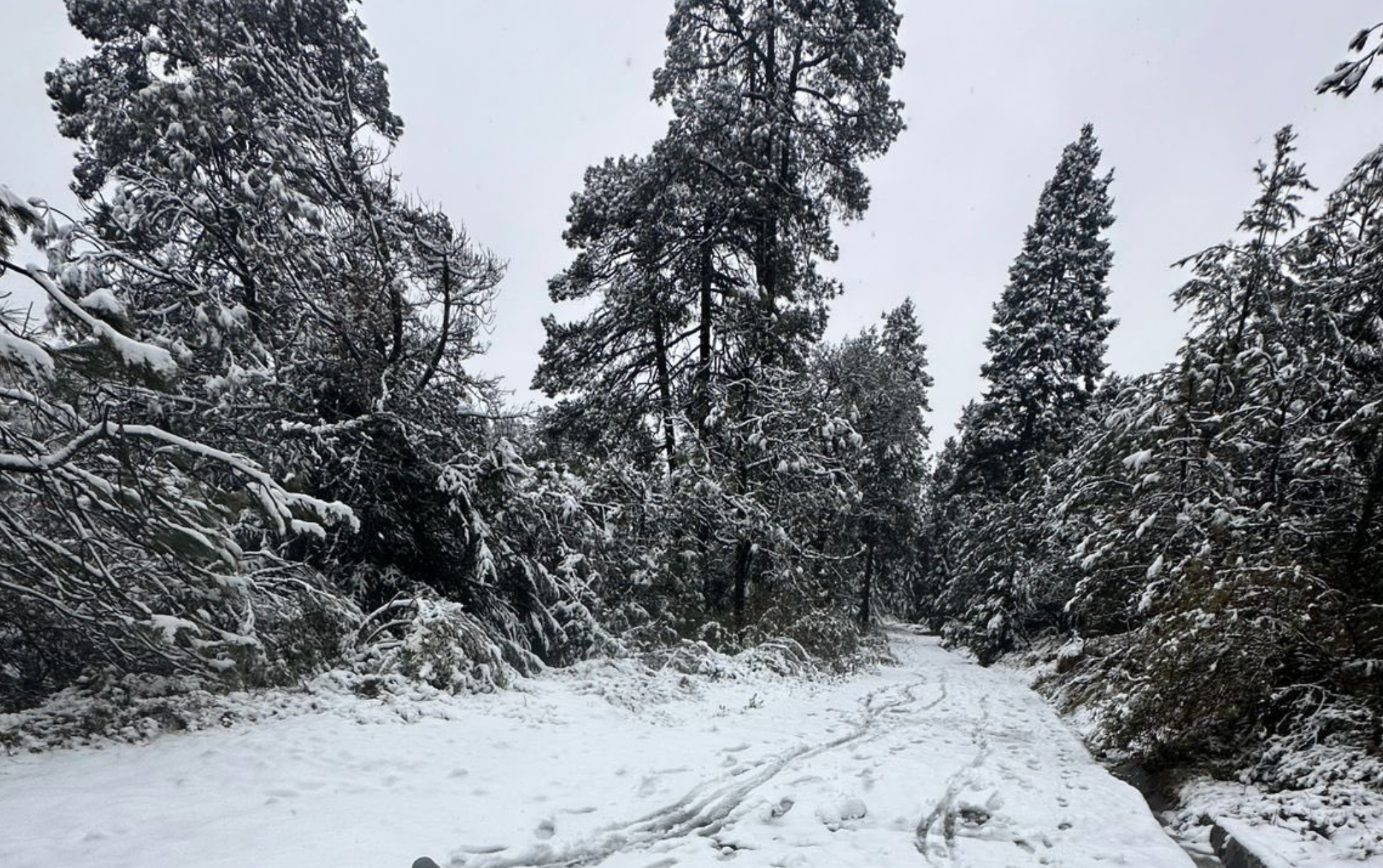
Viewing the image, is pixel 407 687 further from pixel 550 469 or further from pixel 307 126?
pixel 307 126

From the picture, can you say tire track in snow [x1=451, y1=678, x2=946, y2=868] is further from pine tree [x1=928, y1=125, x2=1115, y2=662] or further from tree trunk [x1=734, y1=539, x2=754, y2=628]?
pine tree [x1=928, y1=125, x2=1115, y2=662]

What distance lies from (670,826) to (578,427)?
9.21 metres

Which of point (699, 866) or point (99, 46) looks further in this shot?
point (99, 46)

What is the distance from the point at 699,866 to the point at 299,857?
201 cm

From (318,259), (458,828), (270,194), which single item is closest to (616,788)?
(458,828)

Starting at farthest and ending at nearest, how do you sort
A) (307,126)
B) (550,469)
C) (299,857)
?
(550,469)
(307,126)
(299,857)

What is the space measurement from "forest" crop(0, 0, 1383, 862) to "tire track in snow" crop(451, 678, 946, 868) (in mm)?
2819

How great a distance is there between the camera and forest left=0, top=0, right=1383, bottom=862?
4590 millimetres

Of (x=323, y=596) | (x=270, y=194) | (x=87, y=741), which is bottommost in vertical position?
(x=87, y=741)

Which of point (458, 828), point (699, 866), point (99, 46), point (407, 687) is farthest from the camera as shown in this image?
point (99, 46)

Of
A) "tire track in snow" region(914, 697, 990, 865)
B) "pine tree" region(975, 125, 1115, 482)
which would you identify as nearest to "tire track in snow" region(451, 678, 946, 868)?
"tire track in snow" region(914, 697, 990, 865)

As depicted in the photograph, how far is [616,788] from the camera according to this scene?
4383 mm

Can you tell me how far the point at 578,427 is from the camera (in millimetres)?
12367

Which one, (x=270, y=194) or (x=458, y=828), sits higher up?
(x=270, y=194)
